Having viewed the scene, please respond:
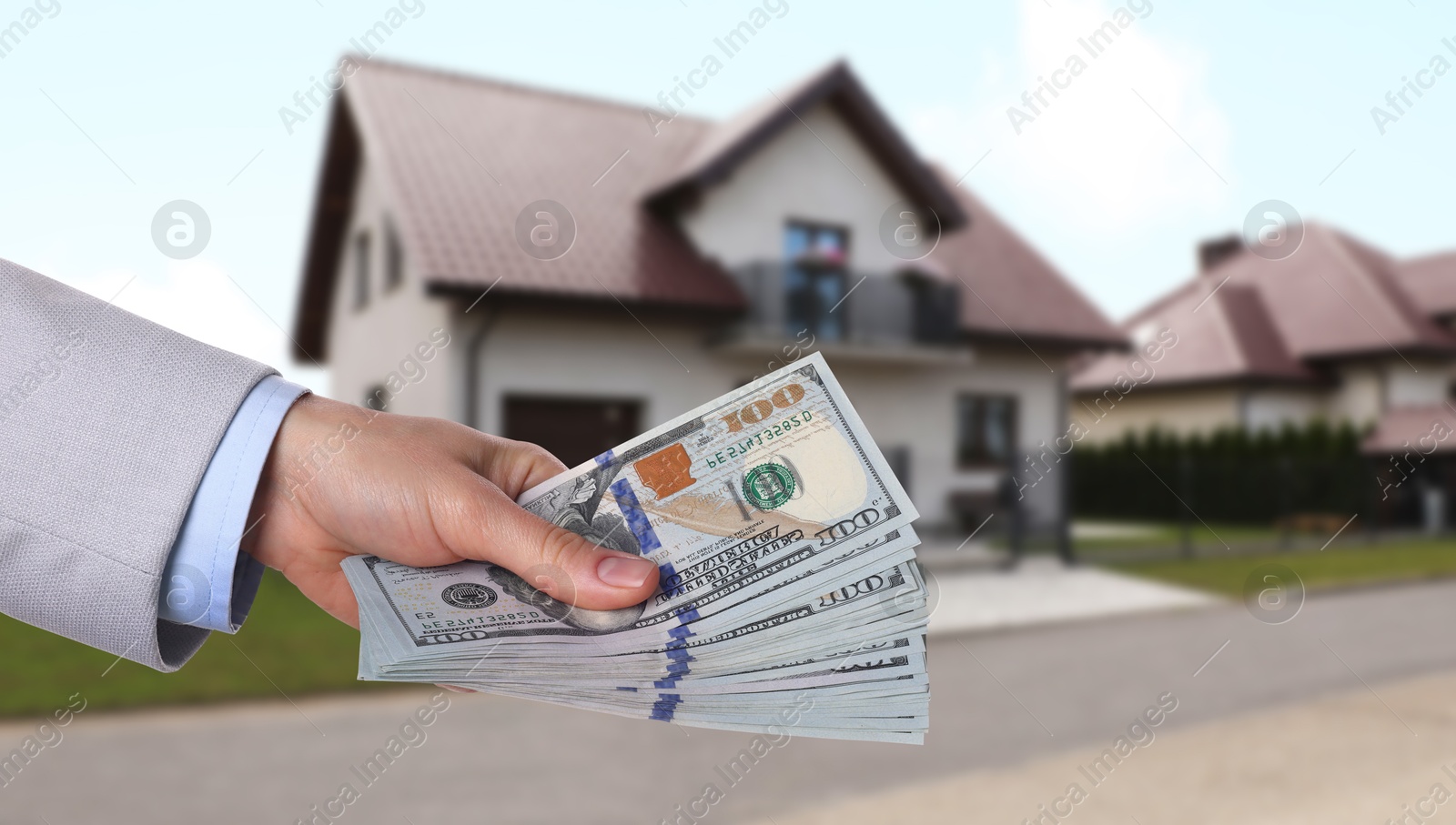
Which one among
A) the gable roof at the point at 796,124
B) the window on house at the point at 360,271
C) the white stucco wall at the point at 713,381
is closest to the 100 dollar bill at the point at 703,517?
the white stucco wall at the point at 713,381

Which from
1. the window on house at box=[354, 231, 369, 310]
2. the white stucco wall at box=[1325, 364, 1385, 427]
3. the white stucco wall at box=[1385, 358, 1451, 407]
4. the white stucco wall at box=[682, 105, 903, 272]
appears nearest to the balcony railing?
the white stucco wall at box=[682, 105, 903, 272]

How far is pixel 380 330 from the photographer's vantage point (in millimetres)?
14078

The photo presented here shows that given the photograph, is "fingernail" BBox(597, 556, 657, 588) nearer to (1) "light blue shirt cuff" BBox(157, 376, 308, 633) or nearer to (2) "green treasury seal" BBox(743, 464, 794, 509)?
(2) "green treasury seal" BBox(743, 464, 794, 509)

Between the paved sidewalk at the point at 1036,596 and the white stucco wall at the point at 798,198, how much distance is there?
4.88 metres

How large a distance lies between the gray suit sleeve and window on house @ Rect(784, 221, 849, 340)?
12.6 m

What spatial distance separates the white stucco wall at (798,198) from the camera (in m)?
14.1

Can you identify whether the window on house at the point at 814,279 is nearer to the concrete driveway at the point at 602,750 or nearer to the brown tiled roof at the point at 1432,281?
the concrete driveway at the point at 602,750

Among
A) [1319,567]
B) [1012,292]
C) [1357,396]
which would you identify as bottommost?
[1319,567]

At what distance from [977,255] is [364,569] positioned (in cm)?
1664

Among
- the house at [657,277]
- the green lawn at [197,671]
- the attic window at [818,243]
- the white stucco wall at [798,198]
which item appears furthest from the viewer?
the attic window at [818,243]

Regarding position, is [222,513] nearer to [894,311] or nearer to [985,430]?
[894,311]

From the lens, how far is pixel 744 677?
4.33 ft

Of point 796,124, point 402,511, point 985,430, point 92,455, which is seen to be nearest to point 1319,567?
point 985,430

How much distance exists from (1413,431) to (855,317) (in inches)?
634
